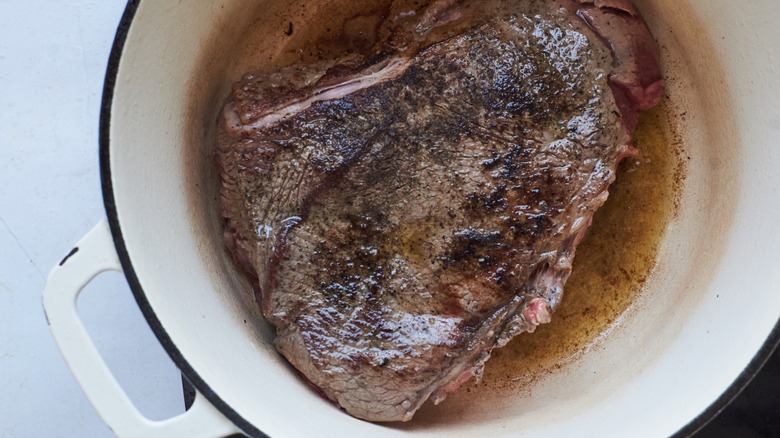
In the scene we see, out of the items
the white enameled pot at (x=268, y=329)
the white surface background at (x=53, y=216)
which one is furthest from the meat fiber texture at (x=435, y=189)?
the white surface background at (x=53, y=216)

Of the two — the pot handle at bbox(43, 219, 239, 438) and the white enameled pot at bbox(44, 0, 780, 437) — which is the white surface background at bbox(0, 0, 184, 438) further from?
the pot handle at bbox(43, 219, 239, 438)

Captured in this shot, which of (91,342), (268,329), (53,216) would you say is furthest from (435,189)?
(53,216)

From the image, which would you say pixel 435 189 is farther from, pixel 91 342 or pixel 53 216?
pixel 53 216

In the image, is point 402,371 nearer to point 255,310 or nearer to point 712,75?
point 255,310

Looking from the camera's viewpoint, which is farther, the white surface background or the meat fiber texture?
the white surface background

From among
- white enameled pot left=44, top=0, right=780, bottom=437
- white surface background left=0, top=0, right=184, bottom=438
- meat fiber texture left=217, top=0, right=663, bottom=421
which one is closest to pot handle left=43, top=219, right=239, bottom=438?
white enameled pot left=44, top=0, right=780, bottom=437

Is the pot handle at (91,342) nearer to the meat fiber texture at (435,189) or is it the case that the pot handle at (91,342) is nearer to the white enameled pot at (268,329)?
the white enameled pot at (268,329)

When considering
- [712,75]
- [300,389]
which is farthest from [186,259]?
[712,75]
